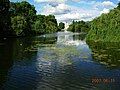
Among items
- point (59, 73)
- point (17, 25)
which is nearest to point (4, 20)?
point (17, 25)

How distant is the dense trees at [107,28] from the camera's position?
86.5m

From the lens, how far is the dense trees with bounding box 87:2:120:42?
86.5 metres

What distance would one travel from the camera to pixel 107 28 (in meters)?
90.9

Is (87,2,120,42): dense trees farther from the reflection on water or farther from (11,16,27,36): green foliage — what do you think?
the reflection on water

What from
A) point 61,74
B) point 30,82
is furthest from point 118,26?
point 30,82

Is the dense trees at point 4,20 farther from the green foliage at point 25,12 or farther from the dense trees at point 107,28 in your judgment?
the dense trees at point 107,28

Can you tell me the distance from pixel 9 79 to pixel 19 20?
9654 centimetres

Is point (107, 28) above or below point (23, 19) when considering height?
below
